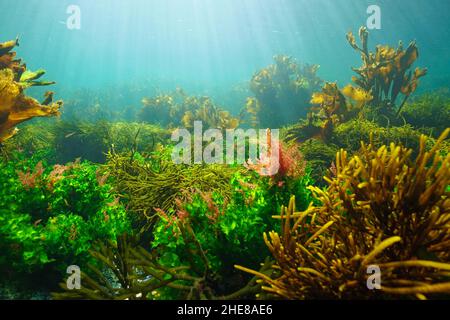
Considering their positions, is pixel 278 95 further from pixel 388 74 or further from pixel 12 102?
pixel 12 102

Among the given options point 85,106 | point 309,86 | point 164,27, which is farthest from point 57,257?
point 164,27

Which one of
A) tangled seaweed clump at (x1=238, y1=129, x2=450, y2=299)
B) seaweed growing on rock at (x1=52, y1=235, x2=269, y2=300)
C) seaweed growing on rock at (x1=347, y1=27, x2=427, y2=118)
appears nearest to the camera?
tangled seaweed clump at (x1=238, y1=129, x2=450, y2=299)

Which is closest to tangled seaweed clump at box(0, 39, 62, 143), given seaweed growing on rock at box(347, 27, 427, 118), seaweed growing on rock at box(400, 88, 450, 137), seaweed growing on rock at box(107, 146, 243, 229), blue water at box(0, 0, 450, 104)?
seaweed growing on rock at box(107, 146, 243, 229)

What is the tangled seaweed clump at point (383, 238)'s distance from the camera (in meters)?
1.46

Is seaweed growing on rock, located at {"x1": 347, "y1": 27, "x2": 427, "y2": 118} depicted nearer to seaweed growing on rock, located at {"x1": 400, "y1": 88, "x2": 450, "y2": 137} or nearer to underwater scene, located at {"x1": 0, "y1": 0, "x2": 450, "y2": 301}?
underwater scene, located at {"x1": 0, "y1": 0, "x2": 450, "y2": 301}

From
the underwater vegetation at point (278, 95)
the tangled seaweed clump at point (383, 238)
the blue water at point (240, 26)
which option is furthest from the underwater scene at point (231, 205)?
the blue water at point (240, 26)

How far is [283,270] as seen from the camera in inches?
67.2

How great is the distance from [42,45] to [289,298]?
112312mm

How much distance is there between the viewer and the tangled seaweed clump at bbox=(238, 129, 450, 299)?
146 cm

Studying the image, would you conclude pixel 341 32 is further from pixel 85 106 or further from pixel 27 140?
pixel 27 140

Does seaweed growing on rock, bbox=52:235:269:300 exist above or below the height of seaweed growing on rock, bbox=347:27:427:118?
below

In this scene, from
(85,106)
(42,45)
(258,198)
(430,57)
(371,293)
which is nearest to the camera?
(371,293)

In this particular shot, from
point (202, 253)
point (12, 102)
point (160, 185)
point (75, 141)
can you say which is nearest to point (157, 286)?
point (202, 253)

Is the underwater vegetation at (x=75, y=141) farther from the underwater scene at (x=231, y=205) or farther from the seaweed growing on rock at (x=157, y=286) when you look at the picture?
the seaweed growing on rock at (x=157, y=286)
